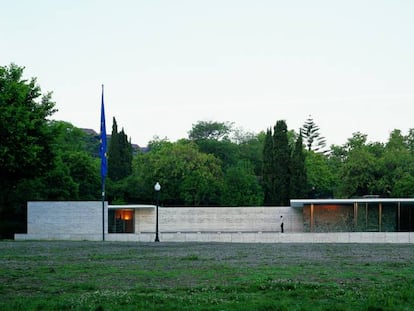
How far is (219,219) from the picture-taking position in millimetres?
68625

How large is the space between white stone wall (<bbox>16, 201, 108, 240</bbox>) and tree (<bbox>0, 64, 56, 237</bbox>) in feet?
22.9

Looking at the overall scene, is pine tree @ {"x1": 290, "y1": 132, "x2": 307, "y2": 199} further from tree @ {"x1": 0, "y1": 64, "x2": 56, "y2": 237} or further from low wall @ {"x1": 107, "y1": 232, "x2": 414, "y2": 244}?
tree @ {"x1": 0, "y1": 64, "x2": 56, "y2": 237}

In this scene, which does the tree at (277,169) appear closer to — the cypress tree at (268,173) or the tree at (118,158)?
the cypress tree at (268,173)

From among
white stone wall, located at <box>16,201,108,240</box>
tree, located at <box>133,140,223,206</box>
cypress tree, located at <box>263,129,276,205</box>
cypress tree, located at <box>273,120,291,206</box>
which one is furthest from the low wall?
tree, located at <box>133,140,223,206</box>

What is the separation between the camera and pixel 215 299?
11492mm

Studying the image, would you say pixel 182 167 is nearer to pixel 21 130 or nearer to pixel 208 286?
pixel 21 130

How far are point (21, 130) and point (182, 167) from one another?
37463mm

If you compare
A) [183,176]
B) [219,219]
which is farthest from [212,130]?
[219,219]

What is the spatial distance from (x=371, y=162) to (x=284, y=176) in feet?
38.6

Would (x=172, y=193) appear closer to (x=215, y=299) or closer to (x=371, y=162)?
(x=371, y=162)

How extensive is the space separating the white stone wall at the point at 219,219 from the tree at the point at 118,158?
24.3 m

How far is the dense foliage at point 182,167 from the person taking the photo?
1816 inches

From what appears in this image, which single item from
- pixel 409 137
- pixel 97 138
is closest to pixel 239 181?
pixel 409 137

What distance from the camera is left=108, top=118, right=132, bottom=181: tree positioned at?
92.3 metres
